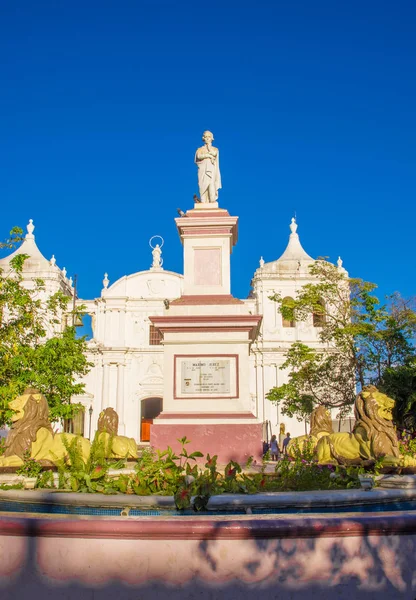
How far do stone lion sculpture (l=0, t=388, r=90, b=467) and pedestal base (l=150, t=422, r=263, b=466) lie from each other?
8.94 feet

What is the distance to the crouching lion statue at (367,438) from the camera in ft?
25.2

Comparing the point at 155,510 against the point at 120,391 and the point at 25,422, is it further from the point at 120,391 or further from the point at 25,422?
the point at 120,391

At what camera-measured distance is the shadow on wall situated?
360cm

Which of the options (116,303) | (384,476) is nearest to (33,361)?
(384,476)

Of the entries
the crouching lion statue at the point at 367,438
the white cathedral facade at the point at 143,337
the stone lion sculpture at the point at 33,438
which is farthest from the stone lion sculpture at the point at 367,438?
the white cathedral facade at the point at 143,337

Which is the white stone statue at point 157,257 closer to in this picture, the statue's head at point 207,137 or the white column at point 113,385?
the white column at point 113,385

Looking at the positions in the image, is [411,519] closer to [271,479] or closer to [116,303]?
[271,479]

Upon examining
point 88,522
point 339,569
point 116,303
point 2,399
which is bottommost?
point 339,569

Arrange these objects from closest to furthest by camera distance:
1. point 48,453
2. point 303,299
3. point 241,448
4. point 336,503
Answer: point 336,503 < point 48,453 < point 241,448 < point 303,299

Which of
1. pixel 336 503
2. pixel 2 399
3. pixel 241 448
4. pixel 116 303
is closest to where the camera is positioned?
pixel 336 503

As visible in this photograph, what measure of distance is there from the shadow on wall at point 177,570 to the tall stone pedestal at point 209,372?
6.77 metres

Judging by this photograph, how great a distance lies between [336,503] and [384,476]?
63.9 inches

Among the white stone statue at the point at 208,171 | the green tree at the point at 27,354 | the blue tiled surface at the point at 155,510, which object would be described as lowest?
the blue tiled surface at the point at 155,510

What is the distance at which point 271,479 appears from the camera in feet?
22.1
